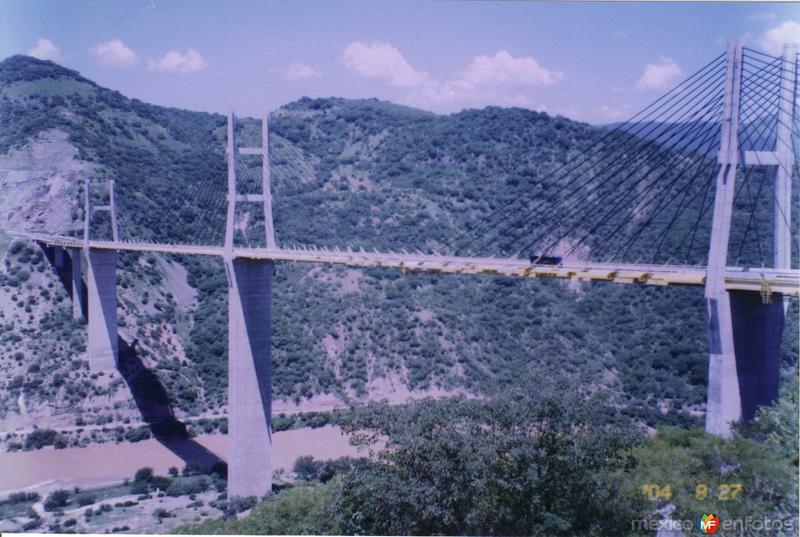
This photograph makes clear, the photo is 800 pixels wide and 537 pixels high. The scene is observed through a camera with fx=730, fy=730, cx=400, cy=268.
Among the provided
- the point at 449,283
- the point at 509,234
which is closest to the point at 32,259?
the point at 449,283

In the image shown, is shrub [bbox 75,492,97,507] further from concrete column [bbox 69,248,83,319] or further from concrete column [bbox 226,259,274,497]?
Result: concrete column [bbox 69,248,83,319]

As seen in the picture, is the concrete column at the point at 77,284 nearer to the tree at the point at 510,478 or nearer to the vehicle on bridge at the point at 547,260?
the vehicle on bridge at the point at 547,260

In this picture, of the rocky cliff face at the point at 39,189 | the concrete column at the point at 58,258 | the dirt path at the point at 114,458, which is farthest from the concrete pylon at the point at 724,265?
the rocky cliff face at the point at 39,189

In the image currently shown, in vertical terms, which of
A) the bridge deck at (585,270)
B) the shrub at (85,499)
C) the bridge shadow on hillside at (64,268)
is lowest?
the shrub at (85,499)

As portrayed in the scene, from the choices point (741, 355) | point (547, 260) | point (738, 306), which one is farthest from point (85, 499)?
point (738, 306)

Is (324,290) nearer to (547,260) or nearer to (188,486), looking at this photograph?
(188,486)

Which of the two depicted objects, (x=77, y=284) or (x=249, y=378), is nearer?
(x=249, y=378)

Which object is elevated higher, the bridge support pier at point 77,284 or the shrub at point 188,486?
the bridge support pier at point 77,284
